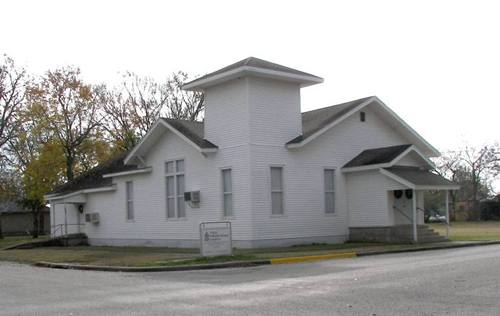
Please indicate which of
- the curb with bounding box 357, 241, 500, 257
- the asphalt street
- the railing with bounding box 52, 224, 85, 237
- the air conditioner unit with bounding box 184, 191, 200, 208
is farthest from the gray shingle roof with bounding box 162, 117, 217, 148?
the railing with bounding box 52, 224, 85, 237

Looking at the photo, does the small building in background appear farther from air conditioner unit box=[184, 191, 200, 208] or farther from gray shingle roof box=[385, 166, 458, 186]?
gray shingle roof box=[385, 166, 458, 186]

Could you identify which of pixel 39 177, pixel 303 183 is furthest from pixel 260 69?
pixel 39 177

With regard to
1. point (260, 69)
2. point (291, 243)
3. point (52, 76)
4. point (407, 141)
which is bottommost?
point (291, 243)

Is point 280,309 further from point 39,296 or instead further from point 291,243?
point 291,243

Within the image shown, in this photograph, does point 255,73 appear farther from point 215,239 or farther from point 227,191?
point 215,239

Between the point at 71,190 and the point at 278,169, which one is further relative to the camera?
the point at 71,190

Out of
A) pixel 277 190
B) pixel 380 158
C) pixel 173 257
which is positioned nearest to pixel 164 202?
pixel 277 190

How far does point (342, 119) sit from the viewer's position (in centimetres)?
2770

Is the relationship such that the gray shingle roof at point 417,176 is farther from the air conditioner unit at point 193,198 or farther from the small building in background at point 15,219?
the small building in background at point 15,219

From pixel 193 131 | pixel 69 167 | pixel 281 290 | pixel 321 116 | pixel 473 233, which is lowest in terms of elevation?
pixel 473 233

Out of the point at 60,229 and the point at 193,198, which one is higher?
the point at 193,198

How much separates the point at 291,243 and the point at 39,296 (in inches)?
561

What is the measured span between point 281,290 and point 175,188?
55.7ft

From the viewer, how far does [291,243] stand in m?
26.0
